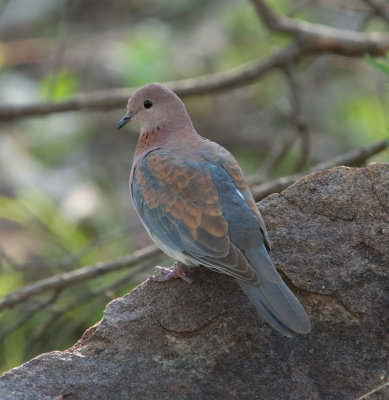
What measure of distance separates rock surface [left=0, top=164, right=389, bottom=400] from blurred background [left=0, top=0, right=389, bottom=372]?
2.52 meters

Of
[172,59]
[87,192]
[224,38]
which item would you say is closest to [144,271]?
[87,192]

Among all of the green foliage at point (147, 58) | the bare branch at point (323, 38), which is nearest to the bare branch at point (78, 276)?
the bare branch at point (323, 38)

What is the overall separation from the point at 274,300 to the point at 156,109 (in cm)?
189

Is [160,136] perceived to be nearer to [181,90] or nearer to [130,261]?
[130,261]

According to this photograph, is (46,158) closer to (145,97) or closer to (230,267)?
(145,97)

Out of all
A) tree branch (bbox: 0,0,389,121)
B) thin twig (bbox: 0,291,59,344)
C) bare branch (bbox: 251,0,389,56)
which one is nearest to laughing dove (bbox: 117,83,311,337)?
thin twig (bbox: 0,291,59,344)

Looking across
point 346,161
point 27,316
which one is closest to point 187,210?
point 346,161

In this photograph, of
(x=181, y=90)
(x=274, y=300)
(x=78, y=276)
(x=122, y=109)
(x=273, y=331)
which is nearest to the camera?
(x=274, y=300)

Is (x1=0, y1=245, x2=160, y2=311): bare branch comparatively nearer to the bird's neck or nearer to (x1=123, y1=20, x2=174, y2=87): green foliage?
the bird's neck

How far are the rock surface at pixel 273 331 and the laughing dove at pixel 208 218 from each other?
0.58 ft

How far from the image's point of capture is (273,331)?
347cm

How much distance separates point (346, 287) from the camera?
3557 millimetres

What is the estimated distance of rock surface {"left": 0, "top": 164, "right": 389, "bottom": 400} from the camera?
3238 millimetres

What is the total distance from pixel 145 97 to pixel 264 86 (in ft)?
14.6
